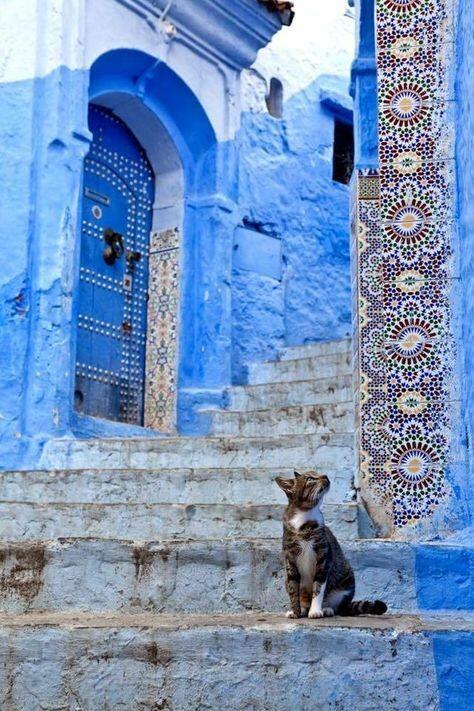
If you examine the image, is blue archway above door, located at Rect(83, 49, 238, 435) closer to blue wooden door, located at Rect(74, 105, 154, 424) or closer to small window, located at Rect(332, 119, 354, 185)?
blue wooden door, located at Rect(74, 105, 154, 424)

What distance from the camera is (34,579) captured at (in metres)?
4.00

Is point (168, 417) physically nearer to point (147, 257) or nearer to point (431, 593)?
point (147, 257)

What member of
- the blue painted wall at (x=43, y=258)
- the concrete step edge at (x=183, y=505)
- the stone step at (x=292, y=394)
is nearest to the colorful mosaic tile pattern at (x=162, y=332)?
the blue painted wall at (x=43, y=258)

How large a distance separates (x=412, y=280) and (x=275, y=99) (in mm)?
6701

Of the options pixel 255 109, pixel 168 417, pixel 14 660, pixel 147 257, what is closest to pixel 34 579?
pixel 14 660

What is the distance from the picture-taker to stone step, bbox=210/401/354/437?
6.33 meters

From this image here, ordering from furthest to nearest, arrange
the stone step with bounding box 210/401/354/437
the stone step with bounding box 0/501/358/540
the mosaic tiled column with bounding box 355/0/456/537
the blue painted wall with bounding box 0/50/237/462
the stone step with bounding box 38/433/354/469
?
the blue painted wall with bounding box 0/50/237/462 → the stone step with bounding box 210/401/354/437 → the stone step with bounding box 38/433/354/469 → the stone step with bounding box 0/501/358/540 → the mosaic tiled column with bounding box 355/0/456/537

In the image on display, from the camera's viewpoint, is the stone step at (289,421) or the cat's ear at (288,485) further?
the stone step at (289,421)

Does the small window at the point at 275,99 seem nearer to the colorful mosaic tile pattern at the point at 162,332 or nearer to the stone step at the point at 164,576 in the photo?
the colorful mosaic tile pattern at the point at 162,332

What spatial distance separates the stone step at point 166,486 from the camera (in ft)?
17.0

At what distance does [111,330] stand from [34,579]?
15.6ft

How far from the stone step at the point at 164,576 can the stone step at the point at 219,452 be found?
52.0 inches

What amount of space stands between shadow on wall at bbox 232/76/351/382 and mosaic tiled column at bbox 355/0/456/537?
4728 millimetres

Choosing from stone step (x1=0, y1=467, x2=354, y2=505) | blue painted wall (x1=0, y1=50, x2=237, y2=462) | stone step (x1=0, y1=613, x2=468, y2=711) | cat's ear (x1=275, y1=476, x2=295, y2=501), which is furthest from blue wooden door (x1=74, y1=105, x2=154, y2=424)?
stone step (x1=0, y1=613, x2=468, y2=711)
